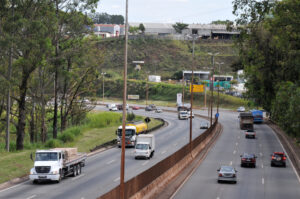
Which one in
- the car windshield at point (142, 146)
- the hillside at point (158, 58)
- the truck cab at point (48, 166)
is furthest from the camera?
the hillside at point (158, 58)

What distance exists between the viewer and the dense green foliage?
136 ft

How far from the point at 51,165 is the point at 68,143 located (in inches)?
902

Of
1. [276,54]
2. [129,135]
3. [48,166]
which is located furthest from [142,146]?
[276,54]

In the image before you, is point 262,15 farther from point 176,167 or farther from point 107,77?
point 107,77

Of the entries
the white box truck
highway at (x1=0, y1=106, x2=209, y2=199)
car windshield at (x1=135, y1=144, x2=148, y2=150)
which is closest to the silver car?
highway at (x1=0, y1=106, x2=209, y2=199)

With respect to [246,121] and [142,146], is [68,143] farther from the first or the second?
[246,121]

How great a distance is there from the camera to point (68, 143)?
53.8 metres

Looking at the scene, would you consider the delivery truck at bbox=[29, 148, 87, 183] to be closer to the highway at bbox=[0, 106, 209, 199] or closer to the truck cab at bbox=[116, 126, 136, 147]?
the highway at bbox=[0, 106, 209, 199]

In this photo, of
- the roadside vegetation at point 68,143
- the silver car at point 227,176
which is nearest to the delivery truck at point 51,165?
the roadside vegetation at point 68,143

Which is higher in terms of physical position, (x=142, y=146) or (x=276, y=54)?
(x=276, y=54)

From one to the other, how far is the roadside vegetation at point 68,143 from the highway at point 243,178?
→ 1180cm

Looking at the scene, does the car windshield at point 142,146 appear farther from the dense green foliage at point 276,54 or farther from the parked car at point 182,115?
the parked car at point 182,115

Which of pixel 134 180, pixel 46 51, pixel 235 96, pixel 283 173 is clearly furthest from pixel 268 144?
pixel 235 96

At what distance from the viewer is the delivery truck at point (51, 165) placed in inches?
1222
